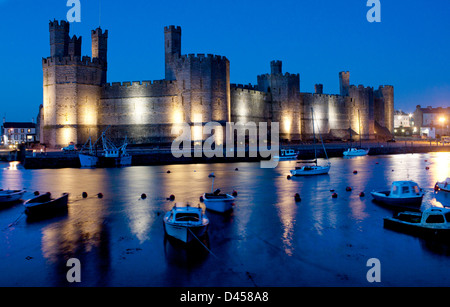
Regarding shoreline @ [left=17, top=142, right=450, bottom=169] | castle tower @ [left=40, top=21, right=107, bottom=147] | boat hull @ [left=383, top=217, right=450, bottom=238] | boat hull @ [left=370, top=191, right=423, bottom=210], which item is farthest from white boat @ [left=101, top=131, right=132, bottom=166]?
boat hull @ [left=383, top=217, right=450, bottom=238]

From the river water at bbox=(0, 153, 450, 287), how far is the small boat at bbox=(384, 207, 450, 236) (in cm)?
41

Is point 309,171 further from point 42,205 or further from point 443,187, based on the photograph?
point 42,205

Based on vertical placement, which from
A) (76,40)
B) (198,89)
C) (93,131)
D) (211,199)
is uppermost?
(76,40)

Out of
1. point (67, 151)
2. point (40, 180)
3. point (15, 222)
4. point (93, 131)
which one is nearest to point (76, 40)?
point (93, 131)

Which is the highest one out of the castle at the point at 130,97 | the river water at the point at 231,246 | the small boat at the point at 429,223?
the castle at the point at 130,97

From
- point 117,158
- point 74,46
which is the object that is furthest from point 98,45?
point 117,158

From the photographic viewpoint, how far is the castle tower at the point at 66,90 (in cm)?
4016

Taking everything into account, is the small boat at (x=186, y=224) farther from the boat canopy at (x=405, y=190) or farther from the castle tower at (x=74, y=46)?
the castle tower at (x=74, y=46)

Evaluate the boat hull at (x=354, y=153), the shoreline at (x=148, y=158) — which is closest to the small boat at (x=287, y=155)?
the shoreline at (x=148, y=158)

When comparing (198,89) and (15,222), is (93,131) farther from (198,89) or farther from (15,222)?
(15,222)

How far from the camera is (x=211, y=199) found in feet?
49.4

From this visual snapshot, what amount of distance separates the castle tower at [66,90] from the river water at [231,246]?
859 inches

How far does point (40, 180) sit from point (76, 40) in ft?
69.4

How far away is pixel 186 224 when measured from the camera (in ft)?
35.8
